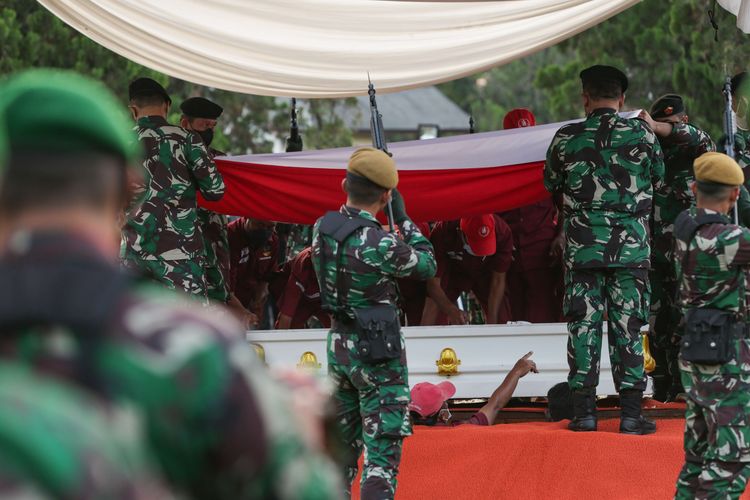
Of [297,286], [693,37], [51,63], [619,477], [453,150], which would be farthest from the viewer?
[693,37]

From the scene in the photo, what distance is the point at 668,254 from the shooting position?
7023 millimetres

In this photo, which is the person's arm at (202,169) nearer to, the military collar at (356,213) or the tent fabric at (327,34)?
the tent fabric at (327,34)

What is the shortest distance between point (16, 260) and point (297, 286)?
700 centimetres

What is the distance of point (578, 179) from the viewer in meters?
6.27

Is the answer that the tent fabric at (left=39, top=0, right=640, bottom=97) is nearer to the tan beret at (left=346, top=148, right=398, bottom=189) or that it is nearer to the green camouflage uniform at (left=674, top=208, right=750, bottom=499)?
the tan beret at (left=346, top=148, right=398, bottom=189)

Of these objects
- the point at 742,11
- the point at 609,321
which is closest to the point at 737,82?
the point at 742,11

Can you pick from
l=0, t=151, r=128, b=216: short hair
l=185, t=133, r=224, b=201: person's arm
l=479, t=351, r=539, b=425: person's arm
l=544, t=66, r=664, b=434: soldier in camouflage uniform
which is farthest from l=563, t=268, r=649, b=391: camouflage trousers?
l=0, t=151, r=128, b=216: short hair

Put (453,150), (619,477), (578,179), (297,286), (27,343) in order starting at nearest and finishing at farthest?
(27,343), (619,477), (578,179), (453,150), (297,286)

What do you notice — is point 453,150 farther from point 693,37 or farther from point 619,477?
point 693,37

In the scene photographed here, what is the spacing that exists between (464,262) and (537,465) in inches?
100

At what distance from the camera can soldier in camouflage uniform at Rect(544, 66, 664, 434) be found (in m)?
6.16

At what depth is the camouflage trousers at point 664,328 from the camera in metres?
7.06

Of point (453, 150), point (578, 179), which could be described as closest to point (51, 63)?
point (453, 150)

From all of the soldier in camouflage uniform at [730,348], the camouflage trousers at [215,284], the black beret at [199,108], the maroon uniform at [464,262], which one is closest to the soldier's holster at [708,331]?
the soldier in camouflage uniform at [730,348]
